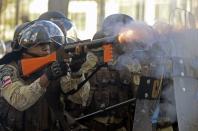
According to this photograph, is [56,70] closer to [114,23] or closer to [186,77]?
[186,77]

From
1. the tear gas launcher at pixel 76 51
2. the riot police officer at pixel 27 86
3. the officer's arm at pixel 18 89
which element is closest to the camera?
the tear gas launcher at pixel 76 51

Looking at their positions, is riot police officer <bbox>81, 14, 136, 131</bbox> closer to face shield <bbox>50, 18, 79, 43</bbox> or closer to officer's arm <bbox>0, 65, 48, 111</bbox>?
officer's arm <bbox>0, 65, 48, 111</bbox>

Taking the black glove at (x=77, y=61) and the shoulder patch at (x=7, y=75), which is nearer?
the black glove at (x=77, y=61)

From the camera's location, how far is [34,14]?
3428cm

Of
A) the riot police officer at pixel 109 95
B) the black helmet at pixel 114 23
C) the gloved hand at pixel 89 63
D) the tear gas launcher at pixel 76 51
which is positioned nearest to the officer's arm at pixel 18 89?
the tear gas launcher at pixel 76 51

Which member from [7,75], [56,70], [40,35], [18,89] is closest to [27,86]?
[18,89]

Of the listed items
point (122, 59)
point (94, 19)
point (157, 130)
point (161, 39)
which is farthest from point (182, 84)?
point (94, 19)

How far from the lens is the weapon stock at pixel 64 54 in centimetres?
422

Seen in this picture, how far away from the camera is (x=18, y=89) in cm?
451

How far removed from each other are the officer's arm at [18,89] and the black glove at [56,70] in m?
0.08

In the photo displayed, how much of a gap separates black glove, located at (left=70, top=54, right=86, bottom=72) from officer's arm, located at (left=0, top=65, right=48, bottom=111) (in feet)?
0.94

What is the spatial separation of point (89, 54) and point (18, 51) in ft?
2.23

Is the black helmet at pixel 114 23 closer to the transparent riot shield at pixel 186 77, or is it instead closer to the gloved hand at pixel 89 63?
the gloved hand at pixel 89 63

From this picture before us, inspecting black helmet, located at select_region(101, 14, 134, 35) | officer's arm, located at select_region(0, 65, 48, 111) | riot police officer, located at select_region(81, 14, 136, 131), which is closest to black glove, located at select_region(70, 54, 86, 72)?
officer's arm, located at select_region(0, 65, 48, 111)
